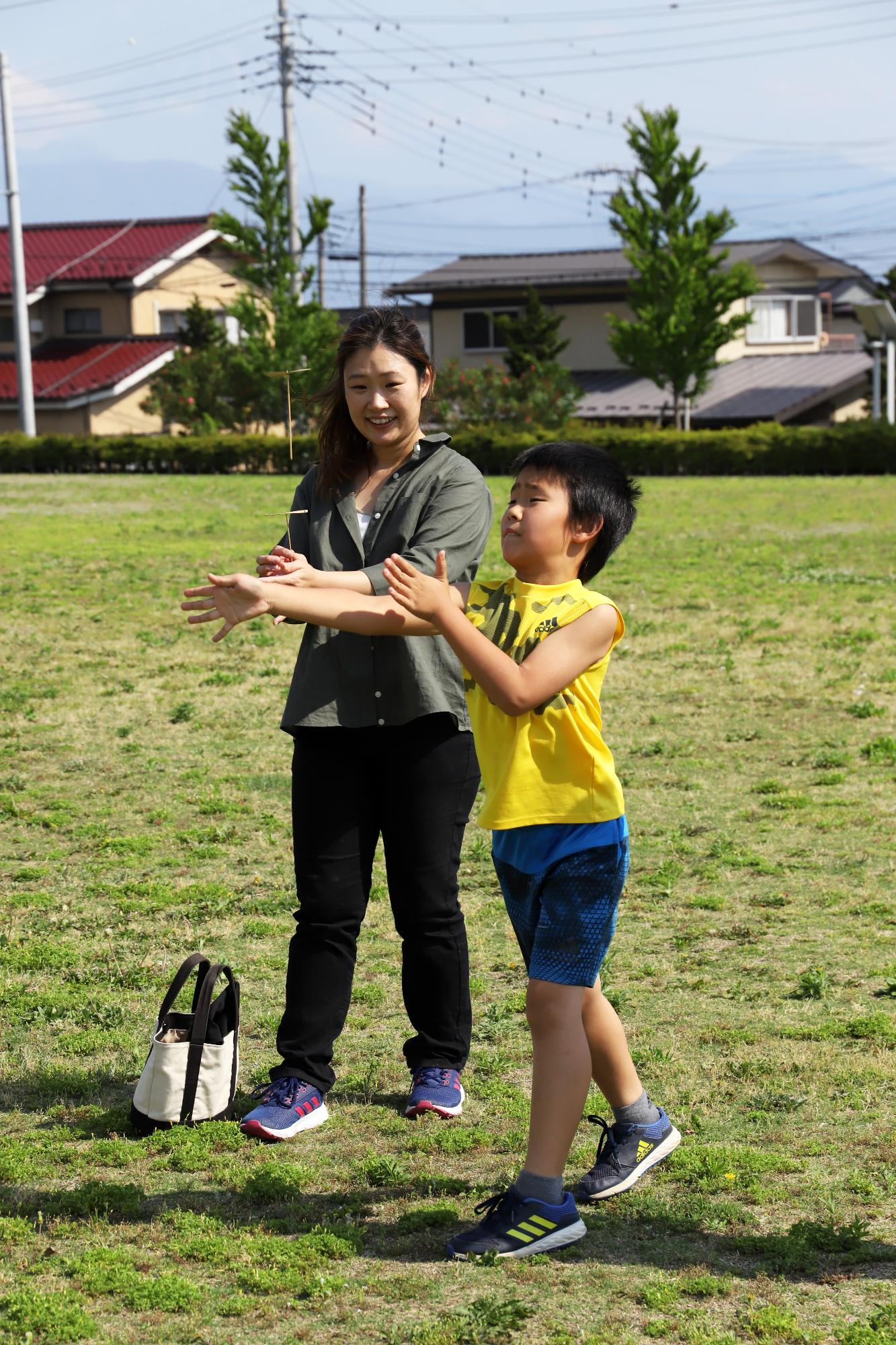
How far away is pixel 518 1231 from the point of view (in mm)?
3275

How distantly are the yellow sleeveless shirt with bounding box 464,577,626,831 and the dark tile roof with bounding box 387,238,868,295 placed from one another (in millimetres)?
47353

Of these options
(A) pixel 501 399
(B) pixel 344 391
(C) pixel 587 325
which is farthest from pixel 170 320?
(B) pixel 344 391

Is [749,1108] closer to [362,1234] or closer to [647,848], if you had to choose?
[362,1234]

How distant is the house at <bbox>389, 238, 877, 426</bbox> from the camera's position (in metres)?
46.7

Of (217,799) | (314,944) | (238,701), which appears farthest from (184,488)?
(314,944)

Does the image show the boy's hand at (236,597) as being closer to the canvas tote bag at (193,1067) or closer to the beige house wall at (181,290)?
the canvas tote bag at (193,1067)

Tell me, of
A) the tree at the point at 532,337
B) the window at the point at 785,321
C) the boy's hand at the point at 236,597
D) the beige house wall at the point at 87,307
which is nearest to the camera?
the boy's hand at the point at 236,597

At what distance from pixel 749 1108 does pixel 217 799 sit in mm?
4122

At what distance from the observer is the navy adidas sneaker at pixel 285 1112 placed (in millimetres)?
3980

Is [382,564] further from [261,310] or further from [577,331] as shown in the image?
[577,331]

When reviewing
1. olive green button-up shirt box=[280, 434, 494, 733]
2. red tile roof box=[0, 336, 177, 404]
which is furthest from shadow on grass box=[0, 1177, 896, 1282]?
red tile roof box=[0, 336, 177, 404]

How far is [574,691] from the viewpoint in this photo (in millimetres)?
3348

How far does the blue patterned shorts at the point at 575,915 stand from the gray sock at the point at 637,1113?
1.77 ft

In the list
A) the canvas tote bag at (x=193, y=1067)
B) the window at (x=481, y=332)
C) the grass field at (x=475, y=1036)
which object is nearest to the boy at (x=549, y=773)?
the grass field at (x=475, y=1036)
